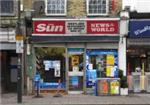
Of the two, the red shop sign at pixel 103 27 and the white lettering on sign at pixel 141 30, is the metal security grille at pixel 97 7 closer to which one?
the red shop sign at pixel 103 27

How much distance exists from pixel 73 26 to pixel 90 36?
1.02 metres

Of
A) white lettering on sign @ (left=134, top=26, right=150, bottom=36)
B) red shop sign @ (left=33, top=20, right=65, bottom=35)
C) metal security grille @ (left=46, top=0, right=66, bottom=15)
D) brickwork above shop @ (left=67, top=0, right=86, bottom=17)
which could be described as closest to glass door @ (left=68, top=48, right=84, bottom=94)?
red shop sign @ (left=33, top=20, right=65, bottom=35)

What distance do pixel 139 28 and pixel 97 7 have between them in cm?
253

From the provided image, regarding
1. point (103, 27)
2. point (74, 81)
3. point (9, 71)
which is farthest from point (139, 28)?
point (9, 71)

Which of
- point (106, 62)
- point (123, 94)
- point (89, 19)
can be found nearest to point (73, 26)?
point (89, 19)

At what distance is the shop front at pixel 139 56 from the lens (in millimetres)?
27125

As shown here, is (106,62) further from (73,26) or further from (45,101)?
(45,101)

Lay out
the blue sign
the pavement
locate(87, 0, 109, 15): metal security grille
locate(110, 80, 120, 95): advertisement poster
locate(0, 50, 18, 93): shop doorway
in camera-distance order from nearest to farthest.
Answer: the pavement, locate(110, 80, 120, 95): advertisement poster, the blue sign, locate(87, 0, 109, 15): metal security grille, locate(0, 50, 18, 93): shop doorway

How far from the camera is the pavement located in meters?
23.0

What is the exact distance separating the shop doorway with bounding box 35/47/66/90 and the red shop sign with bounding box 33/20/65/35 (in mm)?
979

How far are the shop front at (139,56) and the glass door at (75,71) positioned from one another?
2543 mm

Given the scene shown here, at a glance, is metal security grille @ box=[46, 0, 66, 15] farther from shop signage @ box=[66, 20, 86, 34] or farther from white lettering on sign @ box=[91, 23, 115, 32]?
white lettering on sign @ box=[91, 23, 115, 32]

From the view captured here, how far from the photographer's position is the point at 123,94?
26.6m

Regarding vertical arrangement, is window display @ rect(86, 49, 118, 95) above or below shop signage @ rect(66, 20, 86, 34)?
below
